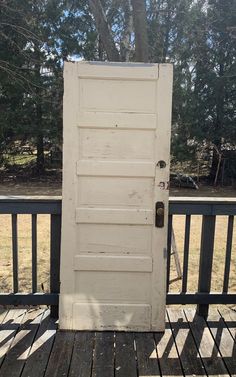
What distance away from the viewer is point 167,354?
2.59 m

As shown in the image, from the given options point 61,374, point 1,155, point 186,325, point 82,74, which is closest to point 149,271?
point 186,325

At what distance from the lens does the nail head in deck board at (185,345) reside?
2441mm

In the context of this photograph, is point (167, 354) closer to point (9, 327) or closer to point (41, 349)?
point (41, 349)

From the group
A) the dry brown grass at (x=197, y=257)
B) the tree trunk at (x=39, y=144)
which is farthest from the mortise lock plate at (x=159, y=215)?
the tree trunk at (x=39, y=144)

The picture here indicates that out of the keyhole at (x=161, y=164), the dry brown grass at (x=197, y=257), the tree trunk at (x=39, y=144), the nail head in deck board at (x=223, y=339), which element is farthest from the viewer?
the tree trunk at (x=39, y=144)

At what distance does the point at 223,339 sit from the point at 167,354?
47cm

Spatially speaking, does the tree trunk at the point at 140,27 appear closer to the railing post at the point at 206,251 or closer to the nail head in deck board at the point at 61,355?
the railing post at the point at 206,251

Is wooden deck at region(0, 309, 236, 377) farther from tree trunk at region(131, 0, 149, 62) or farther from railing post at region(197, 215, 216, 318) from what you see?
tree trunk at region(131, 0, 149, 62)

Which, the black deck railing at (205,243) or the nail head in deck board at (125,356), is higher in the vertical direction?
the black deck railing at (205,243)

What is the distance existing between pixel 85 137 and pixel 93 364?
4.91 feet

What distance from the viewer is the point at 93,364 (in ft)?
8.09

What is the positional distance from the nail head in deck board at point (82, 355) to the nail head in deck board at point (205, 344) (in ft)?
2.42

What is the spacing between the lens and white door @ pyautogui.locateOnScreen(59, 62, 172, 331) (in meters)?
2.69

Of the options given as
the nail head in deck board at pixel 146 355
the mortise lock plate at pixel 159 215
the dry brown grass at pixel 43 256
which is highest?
the mortise lock plate at pixel 159 215
